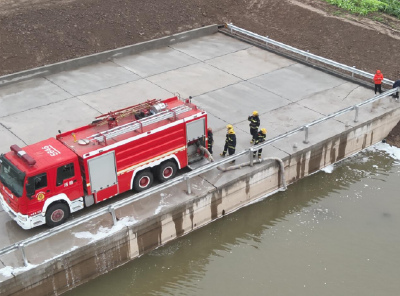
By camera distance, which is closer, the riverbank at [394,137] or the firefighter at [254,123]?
the firefighter at [254,123]

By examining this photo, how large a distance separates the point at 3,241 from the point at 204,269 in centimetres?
481

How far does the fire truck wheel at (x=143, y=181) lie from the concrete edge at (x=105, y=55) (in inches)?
352

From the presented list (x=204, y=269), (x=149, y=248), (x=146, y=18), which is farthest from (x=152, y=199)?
(x=146, y=18)

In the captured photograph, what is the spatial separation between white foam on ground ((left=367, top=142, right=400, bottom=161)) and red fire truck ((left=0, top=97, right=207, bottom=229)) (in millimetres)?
6646

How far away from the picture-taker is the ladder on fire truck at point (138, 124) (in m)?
13.0

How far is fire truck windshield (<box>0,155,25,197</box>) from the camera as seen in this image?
11869 mm

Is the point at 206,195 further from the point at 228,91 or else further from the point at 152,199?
the point at 228,91

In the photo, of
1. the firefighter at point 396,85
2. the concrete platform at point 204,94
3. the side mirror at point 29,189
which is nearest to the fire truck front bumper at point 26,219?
the side mirror at point 29,189

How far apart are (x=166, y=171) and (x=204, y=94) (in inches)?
226

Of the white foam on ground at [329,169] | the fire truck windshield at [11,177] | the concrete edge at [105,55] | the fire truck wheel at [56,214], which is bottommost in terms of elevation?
the white foam on ground at [329,169]

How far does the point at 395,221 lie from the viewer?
14719 mm

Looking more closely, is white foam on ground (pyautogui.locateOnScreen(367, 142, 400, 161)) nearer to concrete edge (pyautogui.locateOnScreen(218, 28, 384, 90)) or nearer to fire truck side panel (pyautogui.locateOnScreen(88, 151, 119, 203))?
concrete edge (pyautogui.locateOnScreen(218, 28, 384, 90))

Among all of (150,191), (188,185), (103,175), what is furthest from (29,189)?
Answer: (188,185)

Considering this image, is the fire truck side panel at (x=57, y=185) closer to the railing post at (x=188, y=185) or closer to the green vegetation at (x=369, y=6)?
the railing post at (x=188, y=185)
